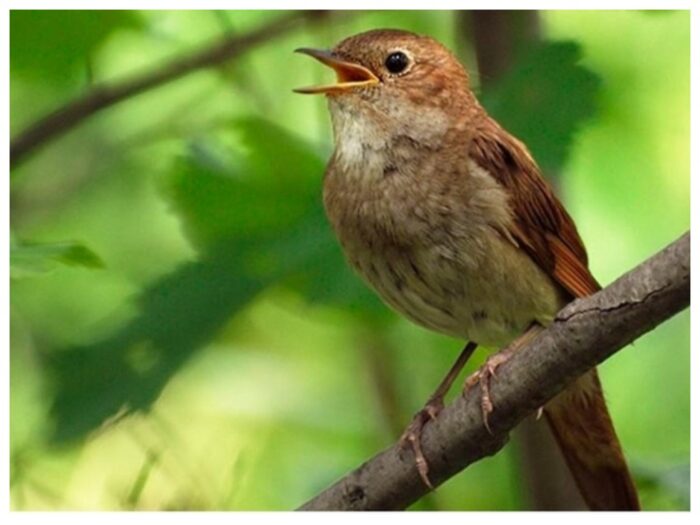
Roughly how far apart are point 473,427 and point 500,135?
2.08 ft

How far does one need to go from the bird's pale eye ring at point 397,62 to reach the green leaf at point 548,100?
228 mm

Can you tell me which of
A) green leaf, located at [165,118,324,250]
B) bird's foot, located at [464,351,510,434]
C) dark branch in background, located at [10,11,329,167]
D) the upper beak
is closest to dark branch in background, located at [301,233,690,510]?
bird's foot, located at [464,351,510,434]

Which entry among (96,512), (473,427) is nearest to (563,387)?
(473,427)

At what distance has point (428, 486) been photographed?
2.92 m

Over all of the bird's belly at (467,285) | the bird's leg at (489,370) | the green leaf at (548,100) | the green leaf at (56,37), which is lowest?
the bird's leg at (489,370)

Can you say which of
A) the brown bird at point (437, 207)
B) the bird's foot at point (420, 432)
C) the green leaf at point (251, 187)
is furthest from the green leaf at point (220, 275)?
the bird's foot at point (420, 432)

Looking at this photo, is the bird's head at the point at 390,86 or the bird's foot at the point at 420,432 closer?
the bird's foot at the point at 420,432

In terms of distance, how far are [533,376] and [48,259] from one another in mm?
871

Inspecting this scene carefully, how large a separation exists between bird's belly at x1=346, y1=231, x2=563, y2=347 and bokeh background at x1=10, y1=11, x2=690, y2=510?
6.1 inches

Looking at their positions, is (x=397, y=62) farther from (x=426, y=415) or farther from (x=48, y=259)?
(x=48, y=259)

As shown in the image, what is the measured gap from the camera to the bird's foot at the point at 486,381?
2732 millimetres

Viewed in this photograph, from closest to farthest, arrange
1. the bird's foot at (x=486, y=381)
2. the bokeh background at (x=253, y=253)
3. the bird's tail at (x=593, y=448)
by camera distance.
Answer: the bird's foot at (x=486, y=381), the bokeh background at (x=253, y=253), the bird's tail at (x=593, y=448)

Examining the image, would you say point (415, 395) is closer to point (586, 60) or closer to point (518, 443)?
point (518, 443)

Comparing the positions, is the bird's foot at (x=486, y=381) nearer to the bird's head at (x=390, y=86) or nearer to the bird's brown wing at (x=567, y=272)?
the bird's brown wing at (x=567, y=272)
